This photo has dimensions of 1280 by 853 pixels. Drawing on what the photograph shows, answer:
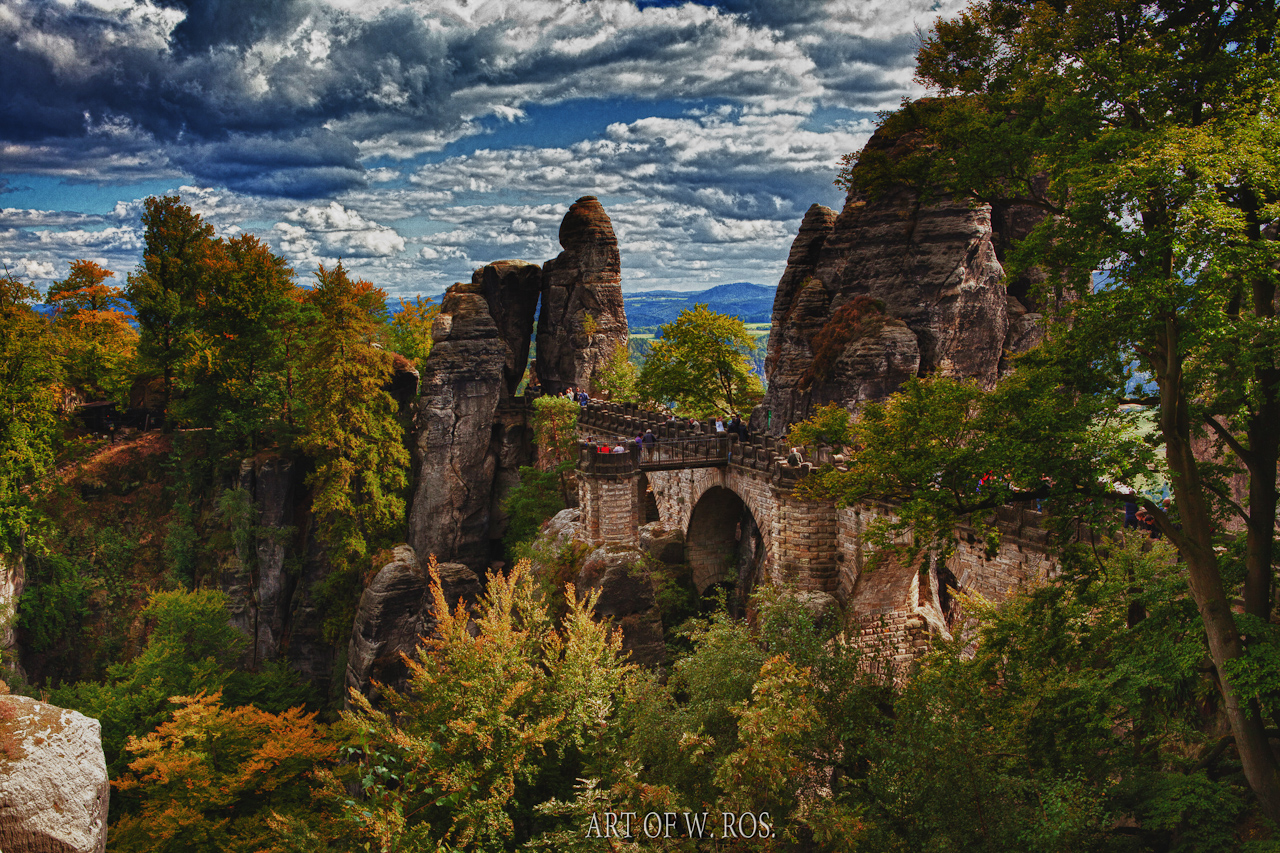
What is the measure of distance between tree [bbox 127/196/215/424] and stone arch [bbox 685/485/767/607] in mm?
26106

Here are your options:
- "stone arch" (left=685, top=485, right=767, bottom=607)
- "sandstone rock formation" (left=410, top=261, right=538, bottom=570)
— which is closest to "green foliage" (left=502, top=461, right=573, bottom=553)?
"sandstone rock formation" (left=410, top=261, right=538, bottom=570)

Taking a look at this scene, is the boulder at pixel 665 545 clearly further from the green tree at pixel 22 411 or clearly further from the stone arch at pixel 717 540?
the green tree at pixel 22 411

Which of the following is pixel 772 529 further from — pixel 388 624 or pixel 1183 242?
pixel 388 624

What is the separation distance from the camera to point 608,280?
46219 mm

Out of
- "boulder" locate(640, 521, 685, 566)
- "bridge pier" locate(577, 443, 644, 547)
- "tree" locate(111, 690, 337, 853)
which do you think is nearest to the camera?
"tree" locate(111, 690, 337, 853)

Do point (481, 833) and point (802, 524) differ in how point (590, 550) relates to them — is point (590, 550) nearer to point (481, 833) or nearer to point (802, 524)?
point (802, 524)

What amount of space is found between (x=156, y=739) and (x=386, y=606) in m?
13.4

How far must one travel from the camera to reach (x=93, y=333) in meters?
45.6

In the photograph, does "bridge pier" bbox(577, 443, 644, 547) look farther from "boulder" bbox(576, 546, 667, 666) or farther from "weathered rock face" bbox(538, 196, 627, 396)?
"weathered rock face" bbox(538, 196, 627, 396)

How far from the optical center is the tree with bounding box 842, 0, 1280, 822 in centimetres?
870

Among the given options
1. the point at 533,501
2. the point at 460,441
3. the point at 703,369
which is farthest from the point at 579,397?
the point at 703,369

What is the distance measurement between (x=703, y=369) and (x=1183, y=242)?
35354 millimetres

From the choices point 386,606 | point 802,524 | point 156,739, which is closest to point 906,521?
point 802,524

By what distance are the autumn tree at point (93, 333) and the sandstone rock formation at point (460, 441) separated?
16.3 metres
